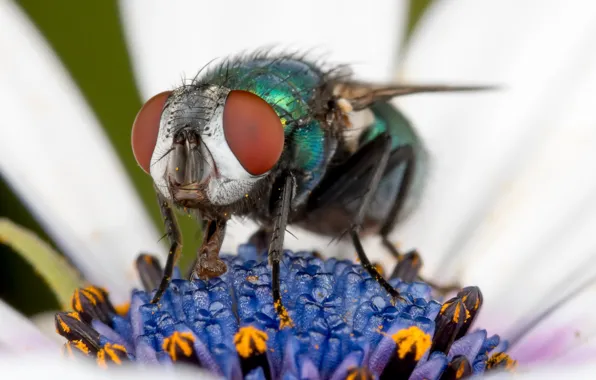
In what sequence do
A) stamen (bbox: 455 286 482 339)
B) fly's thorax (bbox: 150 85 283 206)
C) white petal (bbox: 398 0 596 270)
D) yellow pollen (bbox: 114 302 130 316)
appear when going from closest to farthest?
1. fly's thorax (bbox: 150 85 283 206)
2. stamen (bbox: 455 286 482 339)
3. yellow pollen (bbox: 114 302 130 316)
4. white petal (bbox: 398 0 596 270)

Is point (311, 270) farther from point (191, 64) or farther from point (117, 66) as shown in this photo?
point (117, 66)

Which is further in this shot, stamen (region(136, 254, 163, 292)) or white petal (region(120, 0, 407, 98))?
white petal (region(120, 0, 407, 98))

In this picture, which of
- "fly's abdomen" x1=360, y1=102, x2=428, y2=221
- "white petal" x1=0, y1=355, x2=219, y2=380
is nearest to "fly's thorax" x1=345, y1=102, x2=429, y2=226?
"fly's abdomen" x1=360, y1=102, x2=428, y2=221

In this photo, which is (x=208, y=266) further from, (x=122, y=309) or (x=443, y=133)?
(x=443, y=133)

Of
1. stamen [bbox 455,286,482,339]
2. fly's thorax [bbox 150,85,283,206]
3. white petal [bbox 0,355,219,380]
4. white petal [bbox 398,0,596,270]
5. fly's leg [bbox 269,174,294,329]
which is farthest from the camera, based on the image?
white petal [bbox 398,0,596,270]

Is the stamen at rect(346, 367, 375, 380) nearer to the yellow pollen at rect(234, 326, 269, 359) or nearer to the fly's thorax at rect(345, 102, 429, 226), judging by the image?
the yellow pollen at rect(234, 326, 269, 359)

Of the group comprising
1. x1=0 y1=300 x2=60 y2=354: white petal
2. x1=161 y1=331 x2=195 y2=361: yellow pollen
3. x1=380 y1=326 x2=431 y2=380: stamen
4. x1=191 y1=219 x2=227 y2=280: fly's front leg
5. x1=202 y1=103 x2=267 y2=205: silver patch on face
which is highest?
x1=202 y1=103 x2=267 y2=205: silver patch on face

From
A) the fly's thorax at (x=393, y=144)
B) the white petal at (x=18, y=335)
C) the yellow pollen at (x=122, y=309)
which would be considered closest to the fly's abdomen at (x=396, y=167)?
the fly's thorax at (x=393, y=144)
